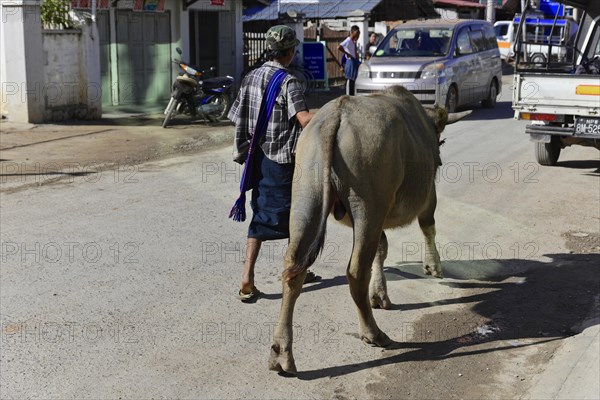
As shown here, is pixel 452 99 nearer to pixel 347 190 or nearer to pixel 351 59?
pixel 351 59

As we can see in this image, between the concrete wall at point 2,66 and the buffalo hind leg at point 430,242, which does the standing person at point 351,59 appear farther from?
the buffalo hind leg at point 430,242

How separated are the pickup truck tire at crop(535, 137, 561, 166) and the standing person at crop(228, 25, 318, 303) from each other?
6819 millimetres

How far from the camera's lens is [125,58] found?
58.4 ft

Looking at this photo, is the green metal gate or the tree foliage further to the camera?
the green metal gate

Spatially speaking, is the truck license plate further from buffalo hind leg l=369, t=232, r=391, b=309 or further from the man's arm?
the man's arm

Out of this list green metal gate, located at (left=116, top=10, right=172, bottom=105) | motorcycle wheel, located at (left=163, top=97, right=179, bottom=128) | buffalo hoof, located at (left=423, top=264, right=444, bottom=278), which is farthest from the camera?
green metal gate, located at (left=116, top=10, right=172, bottom=105)

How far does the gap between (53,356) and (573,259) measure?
476 centimetres

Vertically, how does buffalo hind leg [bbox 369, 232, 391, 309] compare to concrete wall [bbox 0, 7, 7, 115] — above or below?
below

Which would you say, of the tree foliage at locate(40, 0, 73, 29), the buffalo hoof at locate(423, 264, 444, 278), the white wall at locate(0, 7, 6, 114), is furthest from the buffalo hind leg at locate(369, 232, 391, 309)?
the tree foliage at locate(40, 0, 73, 29)

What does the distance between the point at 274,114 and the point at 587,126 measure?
20.3 ft

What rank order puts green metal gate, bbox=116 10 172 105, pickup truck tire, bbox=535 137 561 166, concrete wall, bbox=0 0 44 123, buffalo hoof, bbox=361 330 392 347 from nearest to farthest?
A: 1. buffalo hoof, bbox=361 330 392 347
2. pickup truck tire, bbox=535 137 561 166
3. concrete wall, bbox=0 0 44 123
4. green metal gate, bbox=116 10 172 105

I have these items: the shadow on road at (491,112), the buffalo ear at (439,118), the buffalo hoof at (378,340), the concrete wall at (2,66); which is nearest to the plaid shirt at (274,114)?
the buffalo hoof at (378,340)

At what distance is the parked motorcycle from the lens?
15.3m

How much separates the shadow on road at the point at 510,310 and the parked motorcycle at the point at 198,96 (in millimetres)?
8965
